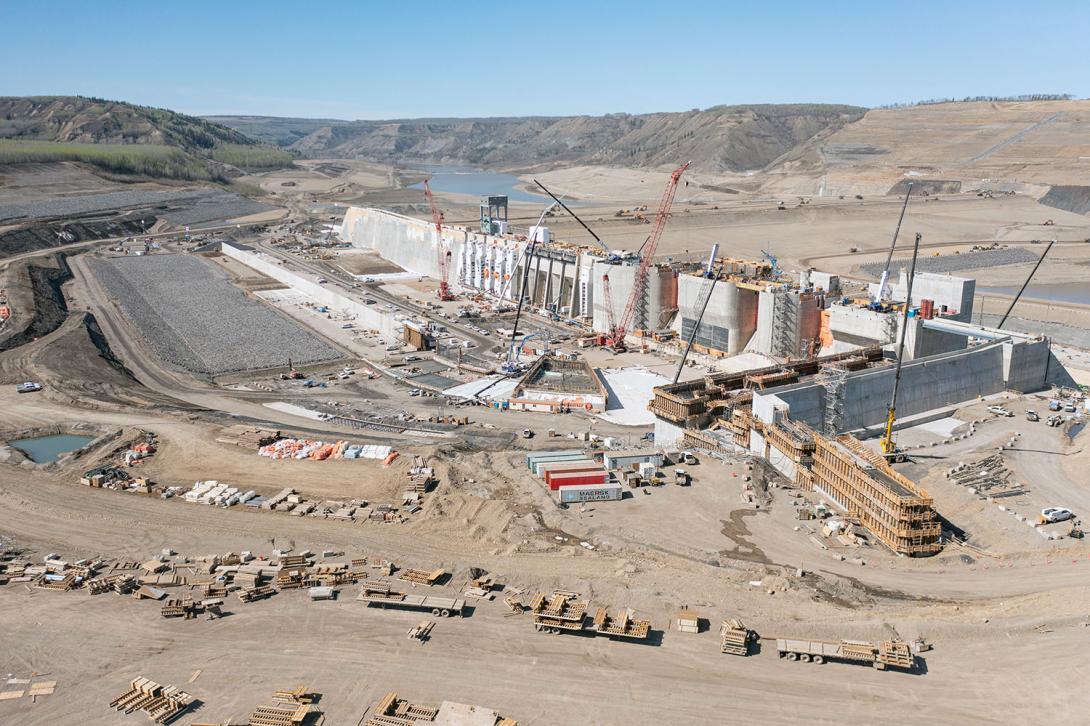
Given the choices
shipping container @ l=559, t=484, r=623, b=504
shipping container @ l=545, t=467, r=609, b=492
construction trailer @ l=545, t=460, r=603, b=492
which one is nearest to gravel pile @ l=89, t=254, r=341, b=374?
construction trailer @ l=545, t=460, r=603, b=492

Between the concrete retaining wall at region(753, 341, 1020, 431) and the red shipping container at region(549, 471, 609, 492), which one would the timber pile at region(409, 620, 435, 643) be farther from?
the concrete retaining wall at region(753, 341, 1020, 431)

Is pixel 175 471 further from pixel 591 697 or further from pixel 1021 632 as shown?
pixel 1021 632

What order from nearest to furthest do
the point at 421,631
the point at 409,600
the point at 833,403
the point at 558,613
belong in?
the point at 421,631
the point at 558,613
the point at 409,600
the point at 833,403

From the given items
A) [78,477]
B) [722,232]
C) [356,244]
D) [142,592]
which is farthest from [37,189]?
[142,592]

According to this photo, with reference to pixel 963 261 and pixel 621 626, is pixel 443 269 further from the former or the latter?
pixel 621 626

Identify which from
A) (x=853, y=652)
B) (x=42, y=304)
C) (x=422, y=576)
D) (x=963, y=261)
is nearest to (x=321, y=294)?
(x=42, y=304)

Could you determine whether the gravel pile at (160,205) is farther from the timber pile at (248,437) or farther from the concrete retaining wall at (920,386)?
the concrete retaining wall at (920,386)
